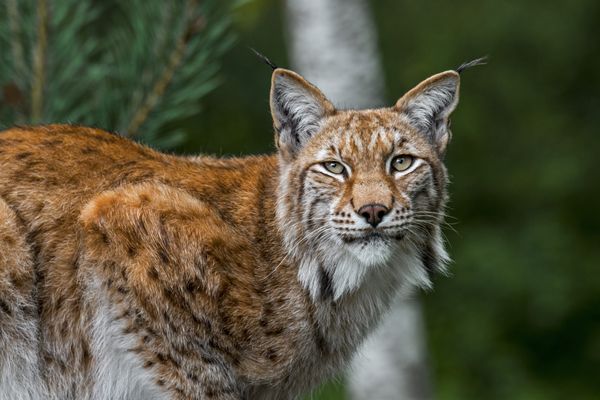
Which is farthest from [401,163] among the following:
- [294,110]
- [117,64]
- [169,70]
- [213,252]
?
[117,64]

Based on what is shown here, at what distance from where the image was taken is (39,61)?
217 inches

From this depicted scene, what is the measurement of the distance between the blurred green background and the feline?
7874mm

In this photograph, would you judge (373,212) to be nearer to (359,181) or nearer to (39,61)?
(359,181)

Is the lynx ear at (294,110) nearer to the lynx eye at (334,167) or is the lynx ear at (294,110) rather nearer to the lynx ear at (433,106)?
the lynx eye at (334,167)

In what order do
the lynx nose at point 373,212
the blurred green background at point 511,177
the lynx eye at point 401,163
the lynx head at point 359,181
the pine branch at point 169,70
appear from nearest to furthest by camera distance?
1. the lynx nose at point 373,212
2. the lynx head at point 359,181
3. the lynx eye at point 401,163
4. the pine branch at point 169,70
5. the blurred green background at point 511,177

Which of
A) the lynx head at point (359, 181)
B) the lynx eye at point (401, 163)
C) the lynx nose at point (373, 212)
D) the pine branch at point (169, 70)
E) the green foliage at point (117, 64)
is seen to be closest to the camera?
the lynx nose at point (373, 212)

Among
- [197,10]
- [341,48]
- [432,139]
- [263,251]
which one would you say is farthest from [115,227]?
[341,48]

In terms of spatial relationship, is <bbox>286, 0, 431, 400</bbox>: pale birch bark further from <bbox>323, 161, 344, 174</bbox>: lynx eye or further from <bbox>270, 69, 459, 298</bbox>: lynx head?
<bbox>323, 161, 344, 174</bbox>: lynx eye

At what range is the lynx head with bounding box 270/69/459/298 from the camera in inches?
205

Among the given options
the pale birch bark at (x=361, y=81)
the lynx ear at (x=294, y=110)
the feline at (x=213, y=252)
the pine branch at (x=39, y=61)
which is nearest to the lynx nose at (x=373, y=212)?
the feline at (x=213, y=252)

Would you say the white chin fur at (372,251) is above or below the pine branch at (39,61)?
below

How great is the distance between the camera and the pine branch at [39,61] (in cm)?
548

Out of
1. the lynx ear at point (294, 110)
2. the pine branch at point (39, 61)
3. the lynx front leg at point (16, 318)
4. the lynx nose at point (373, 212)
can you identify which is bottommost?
the lynx front leg at point (16, 318)

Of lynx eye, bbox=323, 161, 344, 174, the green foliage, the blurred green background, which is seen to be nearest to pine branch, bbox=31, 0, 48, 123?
the green foliage
